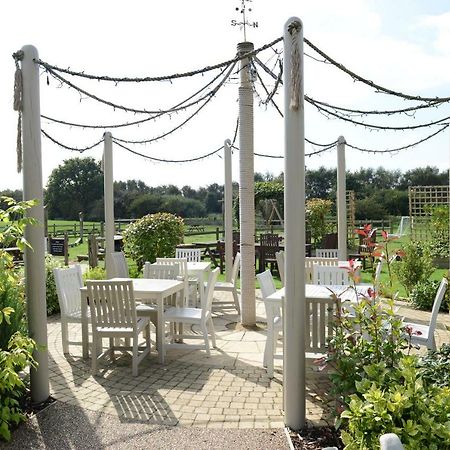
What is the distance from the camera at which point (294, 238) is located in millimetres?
3125

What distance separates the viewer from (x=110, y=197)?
6.68m

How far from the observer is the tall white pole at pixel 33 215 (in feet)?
11.6

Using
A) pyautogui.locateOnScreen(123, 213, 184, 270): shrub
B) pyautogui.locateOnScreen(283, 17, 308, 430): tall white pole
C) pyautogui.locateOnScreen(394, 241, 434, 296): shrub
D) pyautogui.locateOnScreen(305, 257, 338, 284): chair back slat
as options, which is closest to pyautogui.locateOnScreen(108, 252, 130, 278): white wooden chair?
pyautogui.locateOnScreen(305, 257, 338, 284): chair back slat

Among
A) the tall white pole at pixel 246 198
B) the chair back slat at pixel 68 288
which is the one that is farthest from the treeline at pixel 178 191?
the chair back slat at pixel 68 288

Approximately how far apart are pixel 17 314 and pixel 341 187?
512cm

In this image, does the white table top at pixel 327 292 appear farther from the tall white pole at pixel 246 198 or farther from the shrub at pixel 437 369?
the shrub at pixel 437 369

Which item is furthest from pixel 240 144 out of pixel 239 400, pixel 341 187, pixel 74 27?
pixel 239 400

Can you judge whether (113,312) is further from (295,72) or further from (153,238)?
(153,238)

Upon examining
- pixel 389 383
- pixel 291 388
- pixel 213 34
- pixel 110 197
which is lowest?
pixel 291 388

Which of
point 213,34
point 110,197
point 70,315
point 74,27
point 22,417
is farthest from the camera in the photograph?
point 110,197

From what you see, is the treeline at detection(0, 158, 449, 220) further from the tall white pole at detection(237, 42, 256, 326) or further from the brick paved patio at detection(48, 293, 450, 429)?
the brick paved patio at detection(48, 293, 450, 429)

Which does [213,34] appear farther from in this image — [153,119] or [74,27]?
[74,27]

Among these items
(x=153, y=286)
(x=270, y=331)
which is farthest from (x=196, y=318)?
(x=270, y=331)

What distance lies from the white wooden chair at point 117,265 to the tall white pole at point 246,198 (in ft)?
6.57
